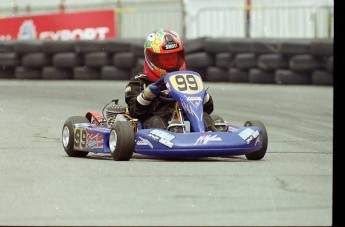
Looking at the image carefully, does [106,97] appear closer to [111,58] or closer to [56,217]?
[111,58]

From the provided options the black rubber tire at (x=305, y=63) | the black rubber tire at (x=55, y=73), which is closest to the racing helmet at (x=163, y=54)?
the black rubber tire at (x=305, y=63)

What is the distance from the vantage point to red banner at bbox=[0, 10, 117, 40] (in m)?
23.0

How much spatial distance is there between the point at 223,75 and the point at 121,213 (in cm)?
1361

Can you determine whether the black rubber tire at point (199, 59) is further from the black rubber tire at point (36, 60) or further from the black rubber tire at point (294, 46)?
the black rubber tire at point (36, 60)

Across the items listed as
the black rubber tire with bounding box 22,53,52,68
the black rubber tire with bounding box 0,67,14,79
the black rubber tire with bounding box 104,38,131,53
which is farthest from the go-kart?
the black rubber tire with bounding box 0,67,14,79

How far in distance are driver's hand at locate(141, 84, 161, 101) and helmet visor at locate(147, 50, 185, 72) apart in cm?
45

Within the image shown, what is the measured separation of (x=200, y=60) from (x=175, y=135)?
1097 cm

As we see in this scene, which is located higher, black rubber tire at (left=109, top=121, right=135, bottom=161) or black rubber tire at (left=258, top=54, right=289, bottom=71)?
black rubber tire at (left=109, top=121, right=135, bottom=161)

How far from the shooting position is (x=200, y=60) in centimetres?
1908

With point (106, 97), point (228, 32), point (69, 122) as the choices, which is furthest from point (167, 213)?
point (228, 32)

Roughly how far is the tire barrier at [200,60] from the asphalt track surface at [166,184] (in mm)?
5947

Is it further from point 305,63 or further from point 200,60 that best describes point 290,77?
point 200,60

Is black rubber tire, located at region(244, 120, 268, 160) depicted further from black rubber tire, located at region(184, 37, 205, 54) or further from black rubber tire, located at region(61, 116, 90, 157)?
black rubber tire, located at region(184, 37, 205, 54)

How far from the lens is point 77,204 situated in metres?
6.07
